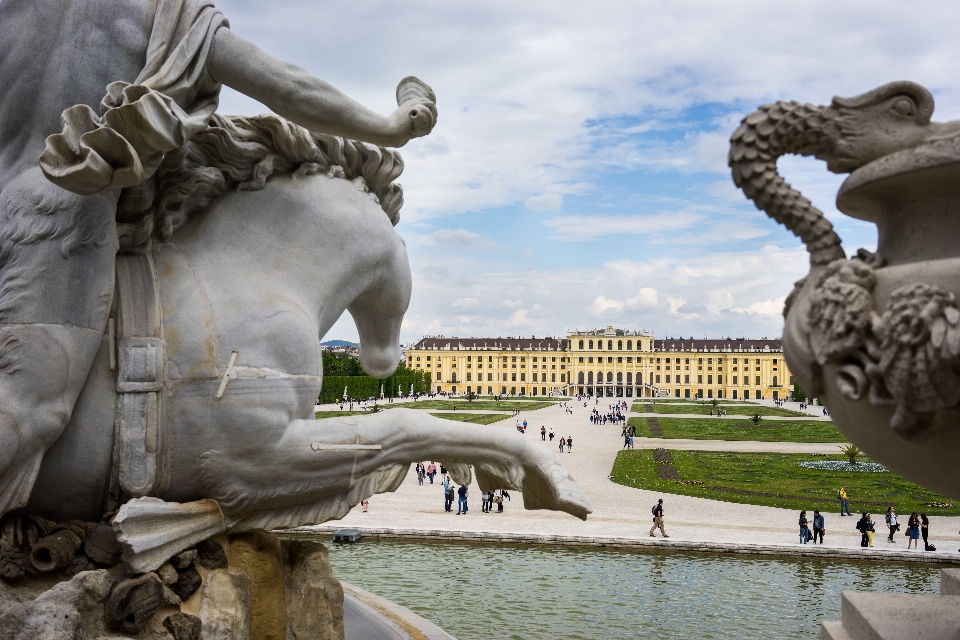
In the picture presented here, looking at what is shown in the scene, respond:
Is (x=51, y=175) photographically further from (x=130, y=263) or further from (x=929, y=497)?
(x=929, y=497)

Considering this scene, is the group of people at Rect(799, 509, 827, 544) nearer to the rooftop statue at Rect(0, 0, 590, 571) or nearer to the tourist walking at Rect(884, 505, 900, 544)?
the tourist walking at Rect(884, 505, 900, 544)

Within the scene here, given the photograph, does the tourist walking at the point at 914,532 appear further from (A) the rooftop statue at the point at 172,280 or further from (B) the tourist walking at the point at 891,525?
(A) the rooftop statue at the point at 172,280

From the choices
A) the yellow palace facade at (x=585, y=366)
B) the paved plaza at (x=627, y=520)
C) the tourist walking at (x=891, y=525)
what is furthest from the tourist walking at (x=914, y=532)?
the yellow palace facade at (x=585, y=366)

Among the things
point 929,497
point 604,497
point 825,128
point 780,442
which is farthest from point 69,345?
point 780,442

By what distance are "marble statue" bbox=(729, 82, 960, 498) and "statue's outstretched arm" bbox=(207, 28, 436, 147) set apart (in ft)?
4.95

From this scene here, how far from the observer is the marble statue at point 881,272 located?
221cm

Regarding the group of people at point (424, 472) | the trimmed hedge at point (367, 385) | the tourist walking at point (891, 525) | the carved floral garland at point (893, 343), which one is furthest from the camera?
the trimmed hedge at point (367, 385)

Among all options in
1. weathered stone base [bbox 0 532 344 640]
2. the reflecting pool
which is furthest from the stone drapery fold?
the reflecting pool

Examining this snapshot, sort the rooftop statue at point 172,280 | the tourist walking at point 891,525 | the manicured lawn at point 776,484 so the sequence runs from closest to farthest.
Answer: the rooftop statue at point 172,280
the tourist walking at point 891,525
the manicured lawn at point 776,484

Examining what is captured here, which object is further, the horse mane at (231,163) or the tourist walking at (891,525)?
the tourist walking at (891,525)

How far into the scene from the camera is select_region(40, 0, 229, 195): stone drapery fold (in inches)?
109

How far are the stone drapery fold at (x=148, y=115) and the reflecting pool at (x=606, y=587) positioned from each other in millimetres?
5373

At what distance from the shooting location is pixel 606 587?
939 cm

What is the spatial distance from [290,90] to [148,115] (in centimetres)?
61
